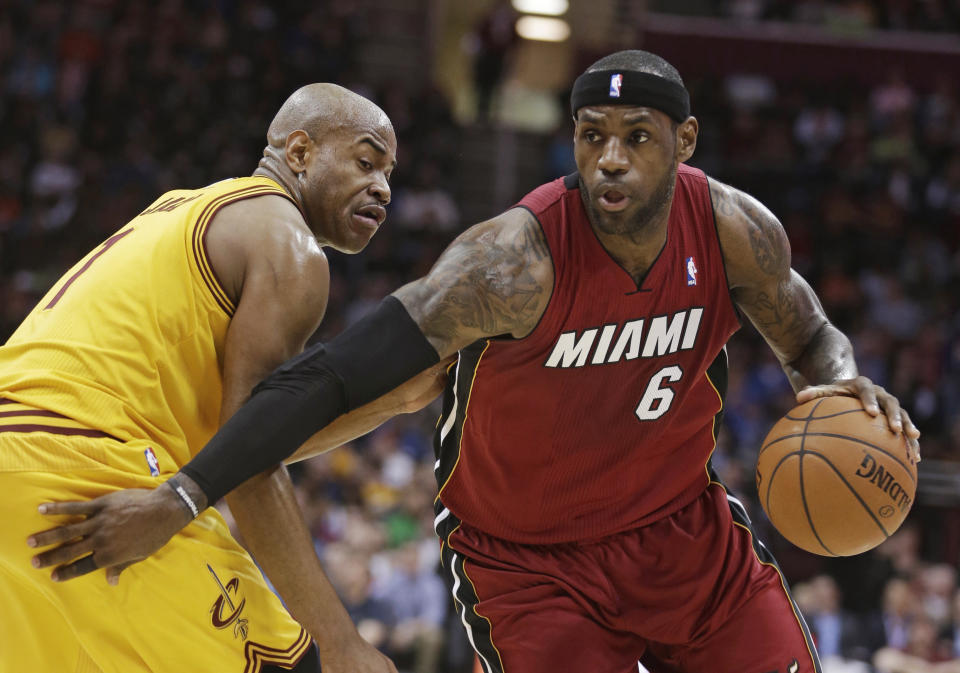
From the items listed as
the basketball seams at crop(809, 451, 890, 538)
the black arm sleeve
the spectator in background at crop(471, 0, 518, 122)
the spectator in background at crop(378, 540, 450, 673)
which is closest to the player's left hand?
the basketball seams at crop(809, 451, 890, 538)

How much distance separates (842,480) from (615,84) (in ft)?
4.19

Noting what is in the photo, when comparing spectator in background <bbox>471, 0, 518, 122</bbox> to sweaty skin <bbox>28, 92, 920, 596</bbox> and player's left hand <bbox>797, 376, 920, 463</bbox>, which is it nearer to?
sweaty skin <bbox>28, 92, 920, 596</bbox>

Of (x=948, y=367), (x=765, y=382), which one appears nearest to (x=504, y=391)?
(x=765, y=382)

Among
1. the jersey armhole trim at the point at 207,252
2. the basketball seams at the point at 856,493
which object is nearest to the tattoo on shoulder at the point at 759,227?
the basketball seams at the point at 856,493

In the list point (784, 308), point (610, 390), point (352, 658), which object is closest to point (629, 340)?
point (610, 390)

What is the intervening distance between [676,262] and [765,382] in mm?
7940

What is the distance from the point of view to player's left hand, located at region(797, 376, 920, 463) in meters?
3.23

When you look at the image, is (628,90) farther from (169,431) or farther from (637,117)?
(169,431)

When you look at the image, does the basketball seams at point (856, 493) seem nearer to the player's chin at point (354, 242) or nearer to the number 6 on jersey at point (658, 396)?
the number 6 on jersey at point (658, 396)

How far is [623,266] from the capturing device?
128 inches

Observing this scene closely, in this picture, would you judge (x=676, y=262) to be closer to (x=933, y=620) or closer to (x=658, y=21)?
(x=933, y=620)

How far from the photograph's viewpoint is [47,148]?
39.0 ft

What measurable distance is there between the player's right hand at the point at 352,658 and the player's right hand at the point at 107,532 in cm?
55

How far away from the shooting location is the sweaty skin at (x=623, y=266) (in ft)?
9.71
